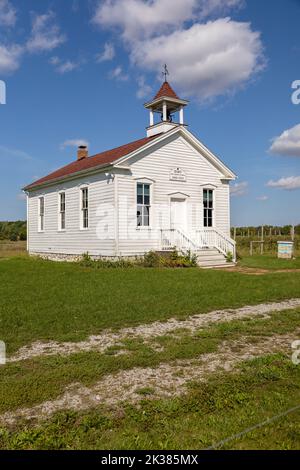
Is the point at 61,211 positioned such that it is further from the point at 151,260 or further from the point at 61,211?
the point at 151,260

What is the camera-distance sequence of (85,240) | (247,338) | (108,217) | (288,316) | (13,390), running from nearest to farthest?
(13,390), (247,338), (288,316), (108,217), (85,240)

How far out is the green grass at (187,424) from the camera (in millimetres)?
3305

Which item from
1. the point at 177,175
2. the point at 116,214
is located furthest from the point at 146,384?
the point at 177,175

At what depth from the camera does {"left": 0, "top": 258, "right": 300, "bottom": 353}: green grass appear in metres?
7.22

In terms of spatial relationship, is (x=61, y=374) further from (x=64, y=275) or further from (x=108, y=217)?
(x=108, y=217)

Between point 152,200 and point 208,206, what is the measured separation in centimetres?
374

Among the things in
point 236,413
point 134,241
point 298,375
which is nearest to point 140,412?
point 236,413

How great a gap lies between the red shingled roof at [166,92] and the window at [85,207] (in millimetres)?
6176

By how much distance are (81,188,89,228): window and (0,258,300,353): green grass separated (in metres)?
5.42

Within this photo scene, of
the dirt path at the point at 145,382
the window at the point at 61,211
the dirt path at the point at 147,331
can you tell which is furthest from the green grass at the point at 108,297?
the window at the point at 61,211

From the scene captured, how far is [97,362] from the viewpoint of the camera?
17.2 ft

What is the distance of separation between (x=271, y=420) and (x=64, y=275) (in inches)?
467

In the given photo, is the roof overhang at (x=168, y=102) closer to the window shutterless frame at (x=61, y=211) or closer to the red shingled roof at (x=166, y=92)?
the red shingled roof at (x=166, y=92)

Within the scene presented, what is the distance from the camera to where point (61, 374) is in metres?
4.81
